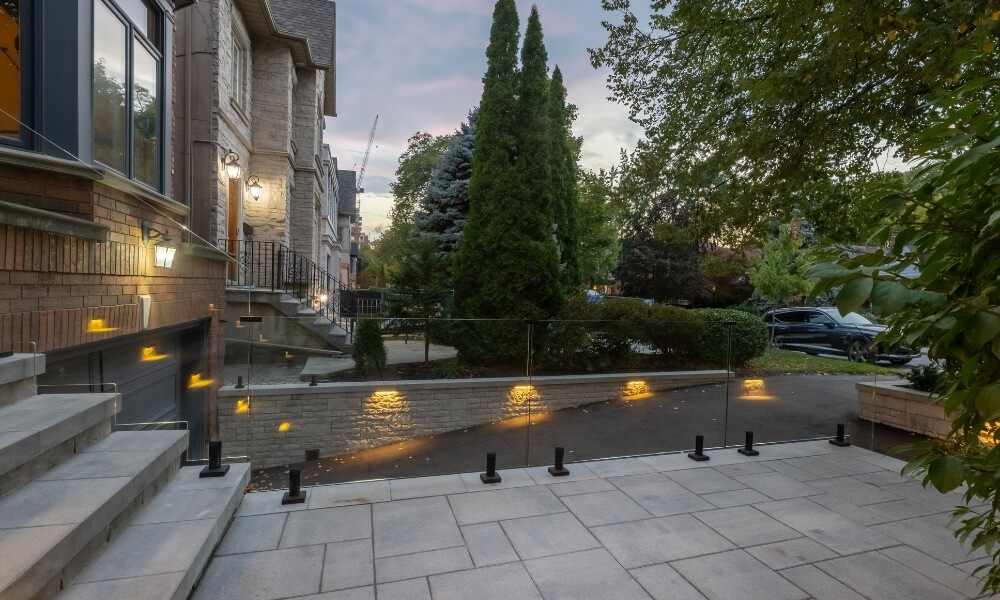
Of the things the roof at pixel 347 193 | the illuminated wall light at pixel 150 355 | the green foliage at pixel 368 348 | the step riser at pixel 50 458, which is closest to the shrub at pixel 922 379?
the green foliage at pixel 368 348

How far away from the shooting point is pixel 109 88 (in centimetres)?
447

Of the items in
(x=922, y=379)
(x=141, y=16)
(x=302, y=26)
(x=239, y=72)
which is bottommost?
(x=922, y=379)

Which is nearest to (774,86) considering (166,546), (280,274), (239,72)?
(166,546)

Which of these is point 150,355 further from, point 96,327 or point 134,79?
point 134,79

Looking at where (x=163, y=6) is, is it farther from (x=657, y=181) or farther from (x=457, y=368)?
(x=657, y=181)

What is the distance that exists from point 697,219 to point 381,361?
538 centimetres

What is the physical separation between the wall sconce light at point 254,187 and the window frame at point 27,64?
23.8ft

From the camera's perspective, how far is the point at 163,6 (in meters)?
5.48

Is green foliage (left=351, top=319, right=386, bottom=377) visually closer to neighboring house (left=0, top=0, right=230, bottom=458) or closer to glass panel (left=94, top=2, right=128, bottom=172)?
neighboring house (left=0, top=0, right=230, bottom=458)

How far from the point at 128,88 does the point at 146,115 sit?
54cm

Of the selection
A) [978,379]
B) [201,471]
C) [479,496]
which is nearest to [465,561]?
[479,496]

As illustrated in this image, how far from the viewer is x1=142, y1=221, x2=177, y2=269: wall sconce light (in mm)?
4705

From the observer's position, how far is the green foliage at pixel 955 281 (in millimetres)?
1124

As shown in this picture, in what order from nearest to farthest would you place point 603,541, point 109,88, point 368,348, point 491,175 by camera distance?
point 603,541 → point 109,88 → point 368,348 → point 491,175
